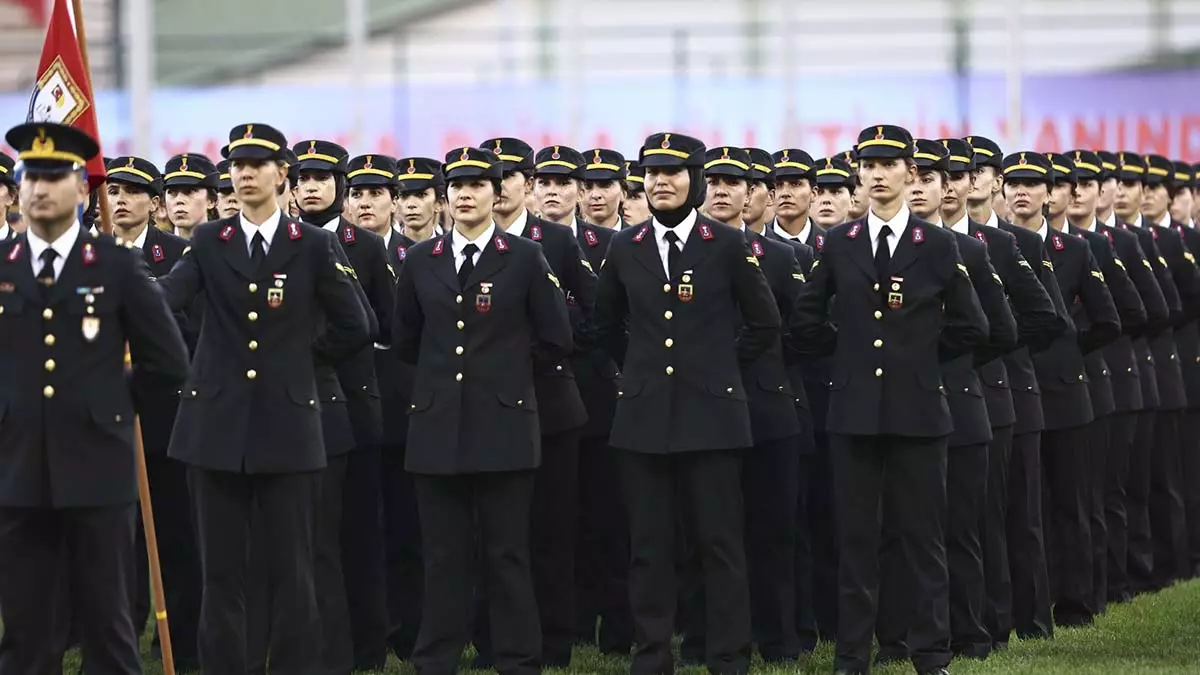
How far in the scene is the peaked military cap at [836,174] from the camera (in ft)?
45.2

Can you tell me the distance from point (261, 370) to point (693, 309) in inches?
78.5

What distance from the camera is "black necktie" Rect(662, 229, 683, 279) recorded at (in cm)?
1077

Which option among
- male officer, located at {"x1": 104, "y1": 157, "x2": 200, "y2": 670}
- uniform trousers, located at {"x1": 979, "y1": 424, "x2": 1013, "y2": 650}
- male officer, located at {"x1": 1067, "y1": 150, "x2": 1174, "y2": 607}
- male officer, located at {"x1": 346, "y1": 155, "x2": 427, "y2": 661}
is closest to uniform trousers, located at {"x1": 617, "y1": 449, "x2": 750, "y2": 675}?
Answer: male officer, located at {"x1": 346, "y1": 155, "x2": 427, "y2": 661}

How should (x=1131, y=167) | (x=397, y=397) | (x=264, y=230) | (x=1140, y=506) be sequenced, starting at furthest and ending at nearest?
(x=1131, y=167), (x=1140, y=506), (x=397, y=397), (x=264, y=230)

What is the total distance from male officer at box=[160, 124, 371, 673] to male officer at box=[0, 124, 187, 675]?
979 mm

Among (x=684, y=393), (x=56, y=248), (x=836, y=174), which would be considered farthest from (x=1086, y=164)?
(x=56, y=248)

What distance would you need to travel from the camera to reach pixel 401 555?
12.0 meters

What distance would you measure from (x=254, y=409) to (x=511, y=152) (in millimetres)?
2821

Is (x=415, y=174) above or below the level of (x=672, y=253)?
above

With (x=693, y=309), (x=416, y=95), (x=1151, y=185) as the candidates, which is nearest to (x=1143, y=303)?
(x=1151, y=185)

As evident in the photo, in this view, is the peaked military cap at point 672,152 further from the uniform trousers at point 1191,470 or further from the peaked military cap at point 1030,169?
the uniform trousers at point 1191,470

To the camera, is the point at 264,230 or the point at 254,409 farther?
the point at 264,230

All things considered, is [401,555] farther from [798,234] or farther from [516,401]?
[798,234]

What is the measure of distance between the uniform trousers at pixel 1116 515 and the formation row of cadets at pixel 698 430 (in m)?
0.35
